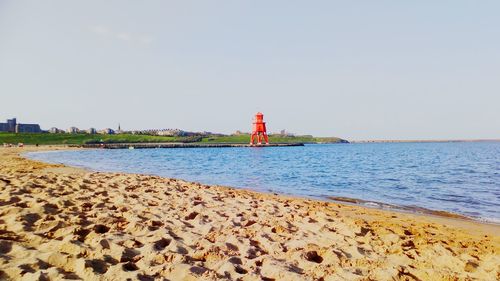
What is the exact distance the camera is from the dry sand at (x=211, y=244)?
13.6 feet

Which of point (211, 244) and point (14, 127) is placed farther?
point (14, 127)

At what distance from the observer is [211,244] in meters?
5.26

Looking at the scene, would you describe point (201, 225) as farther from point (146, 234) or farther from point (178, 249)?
point (178, 249)

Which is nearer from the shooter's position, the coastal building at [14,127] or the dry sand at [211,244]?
the dry sand at [211,244]

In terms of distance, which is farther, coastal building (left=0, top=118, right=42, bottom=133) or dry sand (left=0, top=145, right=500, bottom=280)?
coastal building (left=0, top=118, right=42, bottom=133)

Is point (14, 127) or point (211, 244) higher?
point (14, 127)

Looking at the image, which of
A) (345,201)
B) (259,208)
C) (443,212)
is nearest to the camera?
(259,208)

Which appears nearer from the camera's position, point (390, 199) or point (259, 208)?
point (259, 208)

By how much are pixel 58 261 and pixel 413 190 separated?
15586mm

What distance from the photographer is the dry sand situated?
414 centimetres

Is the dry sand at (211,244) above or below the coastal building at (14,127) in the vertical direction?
below

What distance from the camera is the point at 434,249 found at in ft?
18.4

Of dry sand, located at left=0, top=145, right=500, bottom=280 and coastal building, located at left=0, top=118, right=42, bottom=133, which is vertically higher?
coastal building, located at left=0, top=118, right=42, bottom=133

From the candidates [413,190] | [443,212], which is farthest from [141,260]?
[413,190]
